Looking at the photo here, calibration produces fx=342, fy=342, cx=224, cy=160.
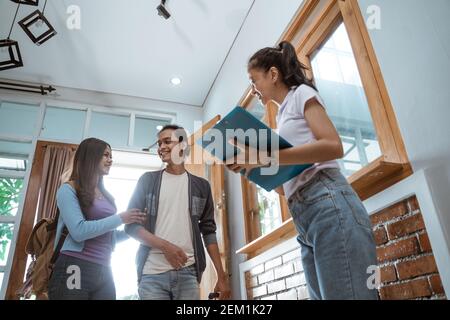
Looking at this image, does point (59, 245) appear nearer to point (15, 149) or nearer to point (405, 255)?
point (405, 255)

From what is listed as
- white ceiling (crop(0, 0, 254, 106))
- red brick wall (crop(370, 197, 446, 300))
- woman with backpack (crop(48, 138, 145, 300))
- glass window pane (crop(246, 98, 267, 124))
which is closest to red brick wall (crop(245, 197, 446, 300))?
red brick wall (crop(370, 197, 446, 300))

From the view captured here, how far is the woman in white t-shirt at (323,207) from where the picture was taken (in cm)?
74

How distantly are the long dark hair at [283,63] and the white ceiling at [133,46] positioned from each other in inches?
86.4

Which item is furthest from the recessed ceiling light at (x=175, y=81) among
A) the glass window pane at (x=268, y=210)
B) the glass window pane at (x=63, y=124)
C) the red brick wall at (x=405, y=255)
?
the red brick wall at (x=405, y=255)

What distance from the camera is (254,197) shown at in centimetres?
278

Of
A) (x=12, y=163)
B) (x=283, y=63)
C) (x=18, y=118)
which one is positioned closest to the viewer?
(x=283, y=63)

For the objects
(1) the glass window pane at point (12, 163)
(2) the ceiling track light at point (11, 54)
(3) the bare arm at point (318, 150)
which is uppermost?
(2) the ceiling track light at point (11, 54)

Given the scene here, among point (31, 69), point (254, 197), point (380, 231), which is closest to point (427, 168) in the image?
point (380, 231)

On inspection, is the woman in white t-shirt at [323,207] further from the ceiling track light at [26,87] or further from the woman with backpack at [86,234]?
the ceiling track light at [26,87]

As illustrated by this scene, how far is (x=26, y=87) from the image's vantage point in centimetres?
373

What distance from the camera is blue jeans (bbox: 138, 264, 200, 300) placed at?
1319mm

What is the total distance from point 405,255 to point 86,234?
3.80 feet

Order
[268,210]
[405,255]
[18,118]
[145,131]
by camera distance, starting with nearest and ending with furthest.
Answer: [405,255], [268,210], [18,118], [145,131]

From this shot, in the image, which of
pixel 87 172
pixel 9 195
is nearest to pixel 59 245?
pixel 87 172
